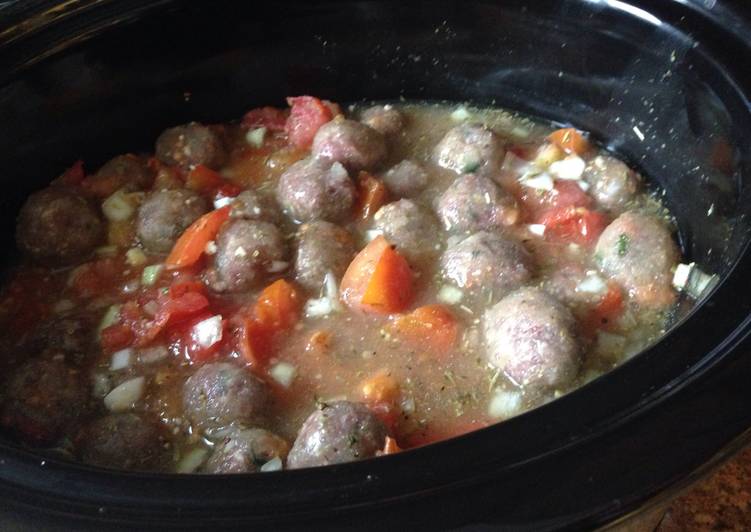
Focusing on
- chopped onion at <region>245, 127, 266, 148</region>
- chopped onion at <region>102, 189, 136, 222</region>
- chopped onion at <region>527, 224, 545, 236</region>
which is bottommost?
chopped onion at <region>245, 127, 266, 148</region>

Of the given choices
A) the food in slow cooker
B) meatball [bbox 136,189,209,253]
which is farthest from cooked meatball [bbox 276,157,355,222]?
meatball [bbox 136,189,209,253]

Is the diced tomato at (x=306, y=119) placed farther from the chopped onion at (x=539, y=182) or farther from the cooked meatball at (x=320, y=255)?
the chopped onion at (x=539, y=182)

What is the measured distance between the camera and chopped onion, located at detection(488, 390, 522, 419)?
1916mm

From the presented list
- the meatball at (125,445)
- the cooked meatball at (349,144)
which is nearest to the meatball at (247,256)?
the cooked meatball at (349,144)

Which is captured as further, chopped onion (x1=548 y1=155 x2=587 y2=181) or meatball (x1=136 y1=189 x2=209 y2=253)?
chopped onion (x1=548 y1=155 x2=587 y2=181)

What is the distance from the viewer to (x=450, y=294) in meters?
2.17

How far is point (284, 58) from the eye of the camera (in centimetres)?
271

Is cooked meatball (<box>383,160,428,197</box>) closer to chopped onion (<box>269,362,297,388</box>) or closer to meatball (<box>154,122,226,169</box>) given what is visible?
meatball (<box>154,122,226,169</box>)

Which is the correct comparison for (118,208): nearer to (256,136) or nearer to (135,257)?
(135,257)

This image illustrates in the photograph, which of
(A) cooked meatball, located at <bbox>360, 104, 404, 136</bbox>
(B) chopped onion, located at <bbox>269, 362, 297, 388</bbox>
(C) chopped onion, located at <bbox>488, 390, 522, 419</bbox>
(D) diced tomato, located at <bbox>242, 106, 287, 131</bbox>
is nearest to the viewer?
(C) chopped onion, located at <bbox>488, 390, 522, 419</bbox>

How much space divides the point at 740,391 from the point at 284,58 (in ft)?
6.28

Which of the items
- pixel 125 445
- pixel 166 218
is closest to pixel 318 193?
pixel 166 218

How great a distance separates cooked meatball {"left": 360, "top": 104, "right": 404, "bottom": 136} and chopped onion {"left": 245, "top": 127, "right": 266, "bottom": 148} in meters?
0.34

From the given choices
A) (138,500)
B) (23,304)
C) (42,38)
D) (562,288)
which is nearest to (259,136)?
(42,38)
